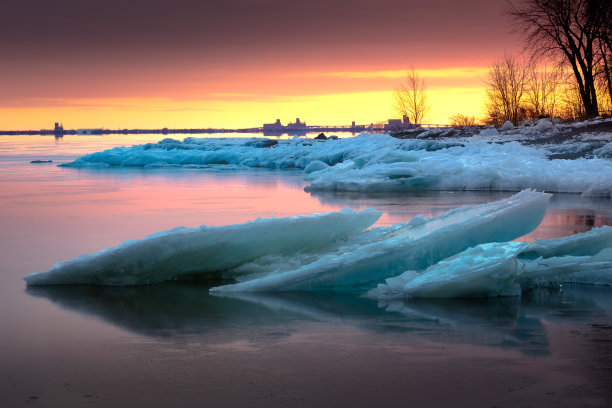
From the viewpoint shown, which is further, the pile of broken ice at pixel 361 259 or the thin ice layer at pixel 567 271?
the thin ice layer at pixel 567 271

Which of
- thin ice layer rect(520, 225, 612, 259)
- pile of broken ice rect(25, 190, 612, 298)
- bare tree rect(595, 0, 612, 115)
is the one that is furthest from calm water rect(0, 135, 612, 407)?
bare tree rect(595, 0, 612, 115)

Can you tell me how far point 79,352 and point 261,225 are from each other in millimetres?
2281

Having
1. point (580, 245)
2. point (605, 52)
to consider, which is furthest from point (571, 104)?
point (580, 245)

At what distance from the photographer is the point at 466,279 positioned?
186 inches

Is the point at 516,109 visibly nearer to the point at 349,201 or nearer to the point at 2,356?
the point at 349,201

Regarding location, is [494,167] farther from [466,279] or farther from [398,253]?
[466,279]

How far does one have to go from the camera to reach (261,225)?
570 cm

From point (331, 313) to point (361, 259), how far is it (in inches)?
29.5

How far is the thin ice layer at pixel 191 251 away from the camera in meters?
5.31

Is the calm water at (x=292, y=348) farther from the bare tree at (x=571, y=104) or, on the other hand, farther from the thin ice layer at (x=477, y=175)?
the bare tree at (x=571, y=104)

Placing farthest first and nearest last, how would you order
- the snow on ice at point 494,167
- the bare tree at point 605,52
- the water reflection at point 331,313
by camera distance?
the bare tree at point 605,52 → the snow on ice at point 494,167 → the water reflection at point 331,313

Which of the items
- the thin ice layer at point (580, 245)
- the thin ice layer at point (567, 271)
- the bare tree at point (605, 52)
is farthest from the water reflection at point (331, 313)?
the bare tree at point (605, 52)

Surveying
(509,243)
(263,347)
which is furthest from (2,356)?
(509,243)

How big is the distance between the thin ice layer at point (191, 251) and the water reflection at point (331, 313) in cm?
14
